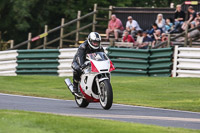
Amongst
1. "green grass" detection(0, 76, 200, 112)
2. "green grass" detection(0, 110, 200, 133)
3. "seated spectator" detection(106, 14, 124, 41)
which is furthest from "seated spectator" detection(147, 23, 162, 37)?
"green grass" detection(0, 110, 200, 133)

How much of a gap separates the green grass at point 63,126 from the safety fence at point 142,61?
45.1ft

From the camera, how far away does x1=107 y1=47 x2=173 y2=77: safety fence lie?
2392cm

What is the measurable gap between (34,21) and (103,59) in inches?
1143

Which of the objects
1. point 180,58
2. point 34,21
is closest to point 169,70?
point 180,58

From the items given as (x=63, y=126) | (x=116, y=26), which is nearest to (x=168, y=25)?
(x=116, y=26)

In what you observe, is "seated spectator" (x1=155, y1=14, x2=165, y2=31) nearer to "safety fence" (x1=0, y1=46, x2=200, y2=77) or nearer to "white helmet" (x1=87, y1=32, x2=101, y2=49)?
"safety fence" (x1=0, y1=46, x2=200, y2=77)

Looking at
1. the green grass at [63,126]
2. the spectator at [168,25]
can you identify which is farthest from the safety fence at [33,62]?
the green grass at [63,126]

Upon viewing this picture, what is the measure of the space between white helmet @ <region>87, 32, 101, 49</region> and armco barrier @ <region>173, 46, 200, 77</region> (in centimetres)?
901

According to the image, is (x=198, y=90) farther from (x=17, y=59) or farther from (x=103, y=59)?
(x=17, y=59)

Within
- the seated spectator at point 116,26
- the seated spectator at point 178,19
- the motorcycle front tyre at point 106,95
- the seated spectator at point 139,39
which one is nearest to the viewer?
the motorcycle front tyre at point 106,95

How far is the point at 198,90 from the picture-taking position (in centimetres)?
1956

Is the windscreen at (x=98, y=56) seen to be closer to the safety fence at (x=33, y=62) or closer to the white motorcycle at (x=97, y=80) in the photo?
the white motorcycle at (x=97, y=80)

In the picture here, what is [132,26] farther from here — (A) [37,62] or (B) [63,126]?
(B) [63,126]

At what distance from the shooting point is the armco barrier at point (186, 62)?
22578 mm
